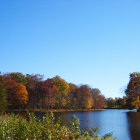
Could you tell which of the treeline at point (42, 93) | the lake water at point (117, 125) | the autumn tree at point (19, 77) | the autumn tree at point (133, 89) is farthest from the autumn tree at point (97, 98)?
the lake water at point (117, 125)

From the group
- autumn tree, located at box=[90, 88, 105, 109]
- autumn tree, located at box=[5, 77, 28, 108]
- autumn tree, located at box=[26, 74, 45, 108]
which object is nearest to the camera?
autumn tree, located at box=[5, 77, 28, 108]

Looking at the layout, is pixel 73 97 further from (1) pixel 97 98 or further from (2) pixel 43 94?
(2) pixel 43 94

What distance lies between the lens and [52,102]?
1935 inches

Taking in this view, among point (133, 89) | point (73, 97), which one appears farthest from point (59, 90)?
point (133, 89)

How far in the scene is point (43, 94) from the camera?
49781mm

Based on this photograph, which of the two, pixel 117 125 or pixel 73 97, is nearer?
pixel 117 125

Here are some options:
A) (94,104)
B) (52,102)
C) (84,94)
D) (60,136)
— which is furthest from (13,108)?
(60,136)

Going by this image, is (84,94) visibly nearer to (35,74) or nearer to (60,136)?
(35,74)

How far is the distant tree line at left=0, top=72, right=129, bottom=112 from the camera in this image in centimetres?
4450

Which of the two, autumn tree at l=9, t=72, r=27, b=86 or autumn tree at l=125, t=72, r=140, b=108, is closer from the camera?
autumn tree at l=125, t=72, r=140, b=108

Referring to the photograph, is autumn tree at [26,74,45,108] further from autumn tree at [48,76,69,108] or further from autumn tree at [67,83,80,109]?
autumn tree at [67,83,80,109]

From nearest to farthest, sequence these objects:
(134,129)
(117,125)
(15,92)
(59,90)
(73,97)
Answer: (134,129), (117,125), (15,92), (59,90), (73,97)

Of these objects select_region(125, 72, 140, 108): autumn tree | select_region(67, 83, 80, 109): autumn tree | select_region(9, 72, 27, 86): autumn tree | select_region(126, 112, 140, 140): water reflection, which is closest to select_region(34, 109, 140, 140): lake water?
select_region(126, 112, 140, 140): water reflection

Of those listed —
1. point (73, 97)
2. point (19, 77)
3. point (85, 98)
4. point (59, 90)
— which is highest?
point (19, 77)
